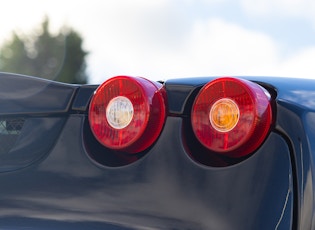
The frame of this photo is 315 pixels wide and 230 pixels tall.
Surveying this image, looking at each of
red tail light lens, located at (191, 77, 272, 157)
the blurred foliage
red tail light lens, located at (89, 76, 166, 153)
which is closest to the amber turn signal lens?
red tail light lens, located at (191, 77, 272, 157)

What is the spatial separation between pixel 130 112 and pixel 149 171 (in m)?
0.18

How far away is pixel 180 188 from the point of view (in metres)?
1.78

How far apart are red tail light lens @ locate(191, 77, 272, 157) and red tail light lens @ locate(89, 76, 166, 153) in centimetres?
14

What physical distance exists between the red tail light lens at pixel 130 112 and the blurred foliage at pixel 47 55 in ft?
144

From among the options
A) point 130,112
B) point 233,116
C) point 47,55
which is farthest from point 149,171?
point 47,55

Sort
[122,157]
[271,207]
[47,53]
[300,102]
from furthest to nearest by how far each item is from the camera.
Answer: [47,53] → [122,157] → [300,102] → [271,207]

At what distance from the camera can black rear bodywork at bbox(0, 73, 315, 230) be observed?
66.3 inches

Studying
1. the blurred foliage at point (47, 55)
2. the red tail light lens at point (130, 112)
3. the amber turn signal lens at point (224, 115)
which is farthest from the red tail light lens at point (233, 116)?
the blurred foliage at point (47, 55)

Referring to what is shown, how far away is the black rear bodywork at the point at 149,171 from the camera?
5.52 feet

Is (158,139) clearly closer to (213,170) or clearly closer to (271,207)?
(213,170)

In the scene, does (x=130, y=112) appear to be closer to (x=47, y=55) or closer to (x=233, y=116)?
(x=233, y=116)

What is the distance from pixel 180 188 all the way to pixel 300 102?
1.31 ft

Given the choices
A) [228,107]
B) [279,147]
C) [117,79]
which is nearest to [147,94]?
[117,79]

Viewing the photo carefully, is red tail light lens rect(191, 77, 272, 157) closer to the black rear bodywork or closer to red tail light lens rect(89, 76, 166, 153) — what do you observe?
the black rear bodywork
